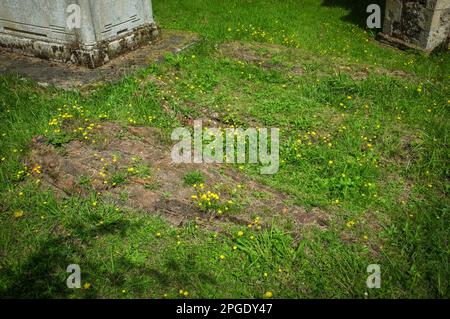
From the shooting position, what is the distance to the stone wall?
7898mm

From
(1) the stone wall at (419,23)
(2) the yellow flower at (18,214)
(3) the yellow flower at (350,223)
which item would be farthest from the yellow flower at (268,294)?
(1) the stone wall at (419,23)

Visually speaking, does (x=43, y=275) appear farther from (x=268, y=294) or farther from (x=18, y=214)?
(x=268, y=294)

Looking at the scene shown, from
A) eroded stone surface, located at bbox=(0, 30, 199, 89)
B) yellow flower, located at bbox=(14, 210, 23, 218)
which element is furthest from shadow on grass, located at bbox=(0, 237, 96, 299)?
eroded stone surface, located at bbox=(0, 30, 199, 89)

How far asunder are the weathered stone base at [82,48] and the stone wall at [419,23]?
5356mm

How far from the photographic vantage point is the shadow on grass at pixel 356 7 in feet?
33.0

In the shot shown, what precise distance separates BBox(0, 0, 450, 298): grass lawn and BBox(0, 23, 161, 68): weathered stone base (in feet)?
3.37

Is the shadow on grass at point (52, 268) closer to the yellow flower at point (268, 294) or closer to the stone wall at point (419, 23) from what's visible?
the yellow flower at point (268, 294)

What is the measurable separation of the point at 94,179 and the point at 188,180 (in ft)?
3.61

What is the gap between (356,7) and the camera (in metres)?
11.0

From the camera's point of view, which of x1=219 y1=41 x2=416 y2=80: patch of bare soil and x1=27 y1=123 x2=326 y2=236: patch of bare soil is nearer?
x1=27 y1=123 x2=326 y2=236: patch of bare soil

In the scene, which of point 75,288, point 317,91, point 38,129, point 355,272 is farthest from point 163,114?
point 355,272

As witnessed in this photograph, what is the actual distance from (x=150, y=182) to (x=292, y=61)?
4.36m

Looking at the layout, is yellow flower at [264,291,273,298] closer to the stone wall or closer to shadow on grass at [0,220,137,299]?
shadow on grass at [0,220,137,299]

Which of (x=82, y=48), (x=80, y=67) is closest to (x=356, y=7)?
(x=82, y=48)
